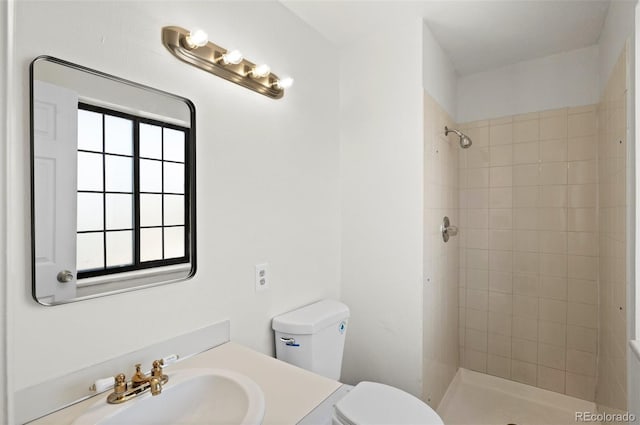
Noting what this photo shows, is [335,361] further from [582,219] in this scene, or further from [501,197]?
[582,219]

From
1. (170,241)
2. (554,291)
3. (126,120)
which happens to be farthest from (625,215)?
(126,120)

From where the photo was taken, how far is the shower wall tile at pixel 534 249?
2232mm

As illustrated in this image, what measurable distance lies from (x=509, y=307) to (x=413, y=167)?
140 cm

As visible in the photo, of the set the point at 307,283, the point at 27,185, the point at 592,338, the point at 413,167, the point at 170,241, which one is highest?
the point at 413,167

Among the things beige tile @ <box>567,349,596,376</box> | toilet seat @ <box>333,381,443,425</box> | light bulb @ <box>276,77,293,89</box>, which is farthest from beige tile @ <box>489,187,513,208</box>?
light bulb @ <box>276,77,293,89</box>

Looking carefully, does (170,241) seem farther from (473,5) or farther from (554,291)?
(554,291)

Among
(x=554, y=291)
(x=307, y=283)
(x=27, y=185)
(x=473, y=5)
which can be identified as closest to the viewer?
(x=27, y=185)

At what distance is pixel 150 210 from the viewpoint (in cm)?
117

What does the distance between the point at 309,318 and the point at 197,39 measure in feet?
4.10

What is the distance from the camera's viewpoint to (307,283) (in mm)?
1884

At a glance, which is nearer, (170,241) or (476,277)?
(170,241)

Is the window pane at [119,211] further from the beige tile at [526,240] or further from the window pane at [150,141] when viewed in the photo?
the beige tile at [526,240]

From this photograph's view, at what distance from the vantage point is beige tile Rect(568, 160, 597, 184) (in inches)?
86.7

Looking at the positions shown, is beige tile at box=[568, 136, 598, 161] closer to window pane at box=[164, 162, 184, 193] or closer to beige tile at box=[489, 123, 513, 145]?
beige tile at box=[489, 123, 513, 145]
